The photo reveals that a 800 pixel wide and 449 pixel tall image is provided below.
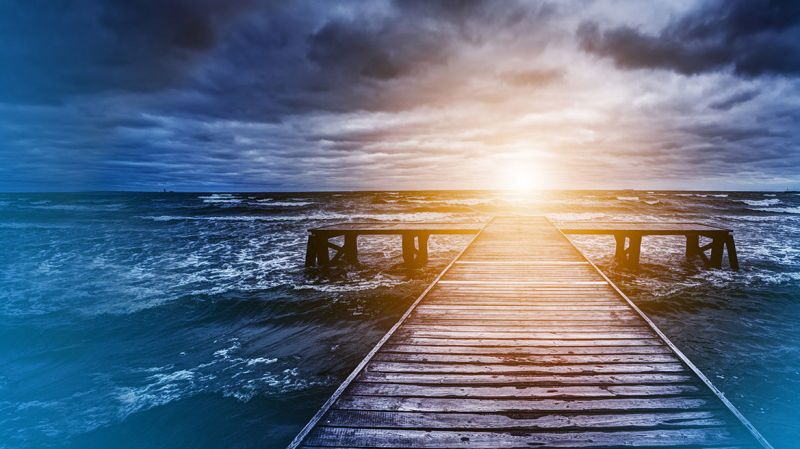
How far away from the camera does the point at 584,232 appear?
14.2m

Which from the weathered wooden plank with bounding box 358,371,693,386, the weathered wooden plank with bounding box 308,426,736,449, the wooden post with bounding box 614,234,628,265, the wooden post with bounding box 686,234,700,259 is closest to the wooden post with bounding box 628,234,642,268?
the wooden post with bounding box 614,234,628,265

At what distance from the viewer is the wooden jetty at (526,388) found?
2744 millimetres

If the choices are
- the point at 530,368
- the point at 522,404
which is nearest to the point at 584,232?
the point at 530,368

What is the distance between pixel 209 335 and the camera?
862cm

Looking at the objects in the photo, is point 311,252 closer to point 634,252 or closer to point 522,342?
point 522,342

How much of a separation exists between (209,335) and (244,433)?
12.9 feet

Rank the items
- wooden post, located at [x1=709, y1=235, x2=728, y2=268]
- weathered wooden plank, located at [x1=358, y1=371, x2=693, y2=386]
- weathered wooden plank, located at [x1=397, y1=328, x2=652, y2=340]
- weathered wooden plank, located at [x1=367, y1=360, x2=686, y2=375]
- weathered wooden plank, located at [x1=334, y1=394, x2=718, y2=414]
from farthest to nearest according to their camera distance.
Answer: wooden post, located at [x1=709, y1=235, x2=728, y2=268] < weathered wooden plank, located at [x1=397, y1=328, x2=652, y2=340] < weathered wooden plank, located at [x1=367, y1=360, x2=686, y2=375] < weathered wooden plank, located at [x1=358, y1=371, x2=693, y2=386] < weathered wooden plank, located at [x1=334, y1=394, x2=718, y2=414]

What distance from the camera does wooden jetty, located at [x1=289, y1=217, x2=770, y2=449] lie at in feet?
9.00

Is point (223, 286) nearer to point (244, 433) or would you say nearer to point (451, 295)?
point (244, 433)

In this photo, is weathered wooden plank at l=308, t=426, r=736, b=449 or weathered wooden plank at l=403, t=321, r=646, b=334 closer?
weathered wooden plank at l=308, t=426, r=736, b=449

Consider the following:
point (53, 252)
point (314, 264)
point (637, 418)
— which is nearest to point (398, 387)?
point (637, 418)

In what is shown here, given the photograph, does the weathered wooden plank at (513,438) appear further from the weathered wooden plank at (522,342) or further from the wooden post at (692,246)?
the wooden post at (692,246)

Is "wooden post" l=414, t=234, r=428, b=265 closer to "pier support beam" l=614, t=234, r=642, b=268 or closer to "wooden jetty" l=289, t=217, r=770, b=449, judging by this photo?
"pier support beam" l=614, t=234, r=642, b=268

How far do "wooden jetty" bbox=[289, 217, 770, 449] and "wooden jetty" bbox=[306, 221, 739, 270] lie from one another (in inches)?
357
